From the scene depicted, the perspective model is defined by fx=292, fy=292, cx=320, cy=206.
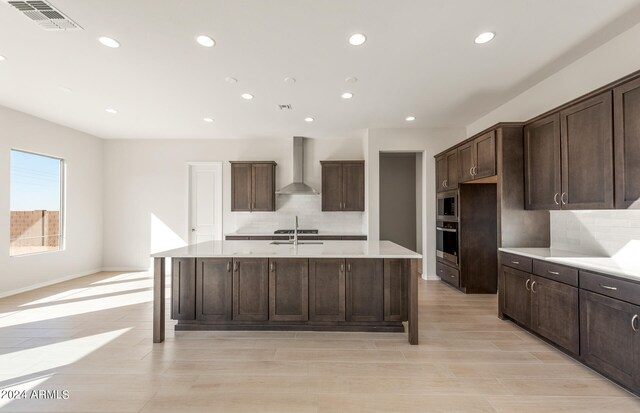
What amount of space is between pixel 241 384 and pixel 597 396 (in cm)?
253

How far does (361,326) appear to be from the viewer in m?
3.10

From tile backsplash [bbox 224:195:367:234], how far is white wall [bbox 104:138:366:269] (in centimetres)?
2

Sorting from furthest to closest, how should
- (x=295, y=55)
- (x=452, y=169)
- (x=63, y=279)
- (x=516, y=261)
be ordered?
(x=63, y=279) → (x=452, y=169) → (x=516, y=261) → (x=295, y=55)

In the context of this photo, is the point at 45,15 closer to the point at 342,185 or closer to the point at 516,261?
the point at 342,185

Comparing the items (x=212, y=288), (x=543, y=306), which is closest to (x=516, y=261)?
(x=543, y=306)

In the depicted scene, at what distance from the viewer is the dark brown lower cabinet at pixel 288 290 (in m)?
3.09

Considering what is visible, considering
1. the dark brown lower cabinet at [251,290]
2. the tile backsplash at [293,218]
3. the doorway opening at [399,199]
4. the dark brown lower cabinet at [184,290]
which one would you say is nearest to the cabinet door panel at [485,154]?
the tile backsplash at [293,218]

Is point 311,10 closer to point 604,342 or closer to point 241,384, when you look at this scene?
point 241,384

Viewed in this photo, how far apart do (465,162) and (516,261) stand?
1.74m

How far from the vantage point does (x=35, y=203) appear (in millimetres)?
5023

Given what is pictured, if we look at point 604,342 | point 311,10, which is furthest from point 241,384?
point 311,10

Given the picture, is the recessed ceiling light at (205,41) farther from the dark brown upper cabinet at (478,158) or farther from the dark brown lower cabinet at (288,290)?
the dark brown upper cabinet at (478,158)

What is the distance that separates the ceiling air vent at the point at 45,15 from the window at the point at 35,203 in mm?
3477

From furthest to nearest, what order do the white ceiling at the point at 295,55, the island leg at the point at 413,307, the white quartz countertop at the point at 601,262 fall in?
the island leg at the point at 413,307 < the white ceiling at the point at 295,55 < the white quartz countertop at the point at 601,262
